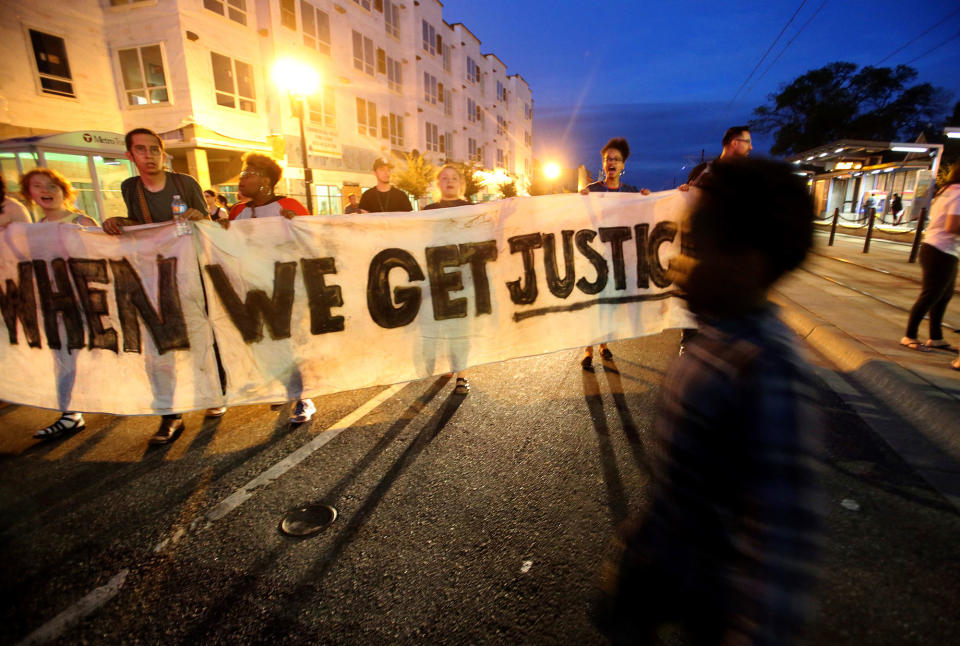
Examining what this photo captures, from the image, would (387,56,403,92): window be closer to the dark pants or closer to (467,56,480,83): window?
(467,56,480,83): window

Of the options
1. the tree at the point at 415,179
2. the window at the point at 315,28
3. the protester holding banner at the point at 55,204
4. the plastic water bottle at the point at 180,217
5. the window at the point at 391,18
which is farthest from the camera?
the window at the point at 391,18

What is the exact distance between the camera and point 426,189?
101 feet

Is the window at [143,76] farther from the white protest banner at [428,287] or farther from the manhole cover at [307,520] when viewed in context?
the manhole cover at [307,520]

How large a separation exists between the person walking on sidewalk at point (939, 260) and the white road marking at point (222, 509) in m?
5.59

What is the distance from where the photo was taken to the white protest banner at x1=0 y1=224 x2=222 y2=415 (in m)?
3.78

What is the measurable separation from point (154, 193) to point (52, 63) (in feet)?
62.3

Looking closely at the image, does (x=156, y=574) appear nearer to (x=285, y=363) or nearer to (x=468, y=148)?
(x=285, y=363)

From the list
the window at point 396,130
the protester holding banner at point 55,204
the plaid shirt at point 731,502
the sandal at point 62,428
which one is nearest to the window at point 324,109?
the window at point 396,130

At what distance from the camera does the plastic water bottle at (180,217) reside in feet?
12.2

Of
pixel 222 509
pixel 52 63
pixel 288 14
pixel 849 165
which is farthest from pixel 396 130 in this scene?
pixel 222 509

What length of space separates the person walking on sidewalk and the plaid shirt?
16.8ft

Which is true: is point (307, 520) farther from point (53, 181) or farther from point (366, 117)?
point (366, 117)

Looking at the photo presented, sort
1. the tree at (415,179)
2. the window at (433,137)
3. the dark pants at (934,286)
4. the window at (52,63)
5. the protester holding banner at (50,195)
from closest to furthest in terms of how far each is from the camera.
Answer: the protester holding banner at (50,195)
the dark pants at (934,286)
the window at (52,63)
the tree at (415,179)
the window at (433,137)

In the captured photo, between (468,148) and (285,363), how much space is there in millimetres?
45641
